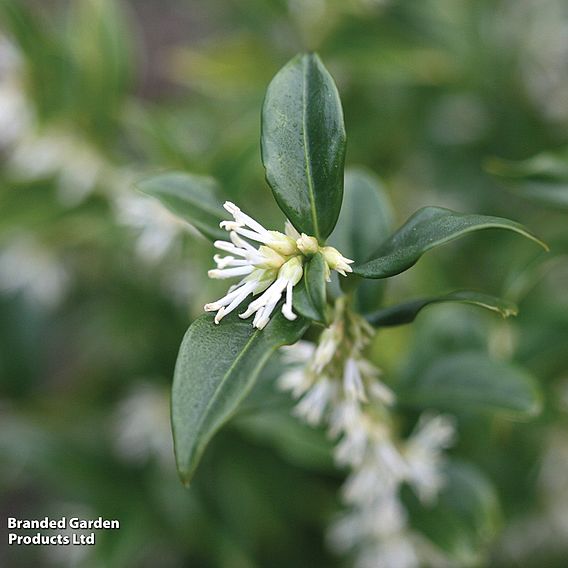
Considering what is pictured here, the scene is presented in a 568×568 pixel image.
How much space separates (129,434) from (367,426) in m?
0.83

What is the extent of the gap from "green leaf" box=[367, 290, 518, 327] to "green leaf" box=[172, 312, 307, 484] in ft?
0.40

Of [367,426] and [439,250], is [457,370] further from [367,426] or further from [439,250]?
[439,250]

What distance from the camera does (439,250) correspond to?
164 cm

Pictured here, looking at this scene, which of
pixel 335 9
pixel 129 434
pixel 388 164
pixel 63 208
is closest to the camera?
pixel 63 208

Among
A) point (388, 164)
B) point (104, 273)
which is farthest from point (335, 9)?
point (104, 273)

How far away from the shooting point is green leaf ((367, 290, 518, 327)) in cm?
64

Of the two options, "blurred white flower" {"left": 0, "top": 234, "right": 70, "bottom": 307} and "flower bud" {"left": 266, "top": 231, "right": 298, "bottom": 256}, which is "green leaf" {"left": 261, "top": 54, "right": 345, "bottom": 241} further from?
"blurred white flower" {"left": 0, "top": 234, "right": 70, "bottom": 307}

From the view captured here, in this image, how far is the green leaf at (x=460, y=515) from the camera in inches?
41.6

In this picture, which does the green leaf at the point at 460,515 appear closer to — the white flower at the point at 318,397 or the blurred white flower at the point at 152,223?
the white flower at the point at 318,397

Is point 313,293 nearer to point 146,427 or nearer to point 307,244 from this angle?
point 307,244

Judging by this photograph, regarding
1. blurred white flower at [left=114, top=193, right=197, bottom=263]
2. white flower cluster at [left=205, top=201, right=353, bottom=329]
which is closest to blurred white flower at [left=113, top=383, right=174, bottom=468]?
blurred white flower at [left=114, top=193, right=197, bottom=263]

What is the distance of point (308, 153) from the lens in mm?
688

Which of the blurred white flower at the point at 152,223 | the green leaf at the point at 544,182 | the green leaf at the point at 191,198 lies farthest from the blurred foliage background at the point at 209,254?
the green leaf at the point at 191,198

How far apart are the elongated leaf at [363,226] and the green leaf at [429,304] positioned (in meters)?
0.06
